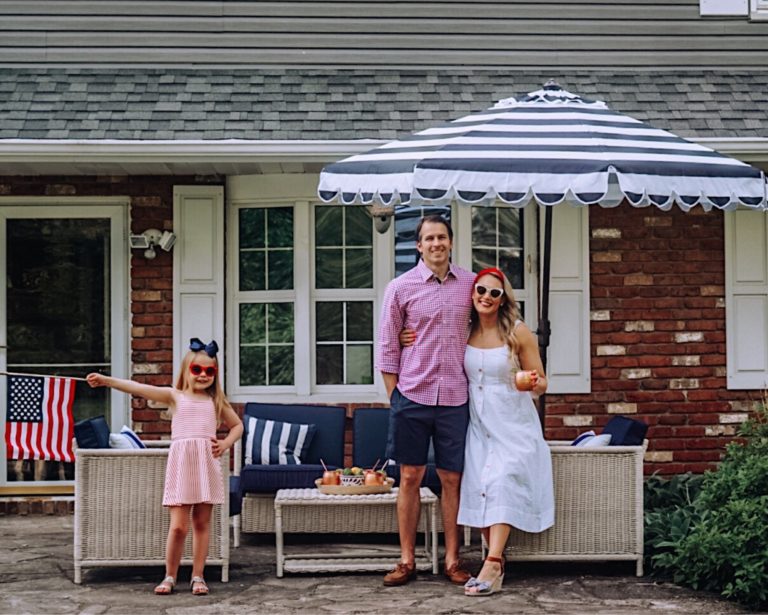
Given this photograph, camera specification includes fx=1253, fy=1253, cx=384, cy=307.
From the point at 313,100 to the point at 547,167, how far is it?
2.77 metres

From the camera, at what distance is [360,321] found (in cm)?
849

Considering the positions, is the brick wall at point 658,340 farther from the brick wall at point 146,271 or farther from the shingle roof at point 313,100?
the brick wall at point 146,271

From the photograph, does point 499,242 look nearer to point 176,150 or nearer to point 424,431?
point 176,150

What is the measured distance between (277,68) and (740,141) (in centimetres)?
311

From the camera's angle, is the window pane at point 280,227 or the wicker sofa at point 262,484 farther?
the window pane at point 280,227

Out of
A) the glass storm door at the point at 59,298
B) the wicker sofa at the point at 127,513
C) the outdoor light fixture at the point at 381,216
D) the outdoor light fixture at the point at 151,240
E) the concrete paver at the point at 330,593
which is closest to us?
the concrete paver at the point at 330,593

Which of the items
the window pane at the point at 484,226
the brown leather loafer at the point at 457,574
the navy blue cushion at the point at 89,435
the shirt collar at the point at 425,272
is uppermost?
the window pane at the point at 484,226

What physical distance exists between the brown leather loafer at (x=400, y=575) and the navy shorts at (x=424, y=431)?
51 centimetres

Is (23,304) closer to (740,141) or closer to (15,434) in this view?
(15,434)

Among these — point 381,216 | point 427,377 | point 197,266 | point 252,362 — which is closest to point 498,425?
point 427,377

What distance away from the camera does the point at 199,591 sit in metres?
5.91

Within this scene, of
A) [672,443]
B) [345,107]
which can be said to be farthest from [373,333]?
[672,443]

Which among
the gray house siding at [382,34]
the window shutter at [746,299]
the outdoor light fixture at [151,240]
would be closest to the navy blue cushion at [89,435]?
the outdoor light fixture at [151,240]

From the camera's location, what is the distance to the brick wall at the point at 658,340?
842 cm
